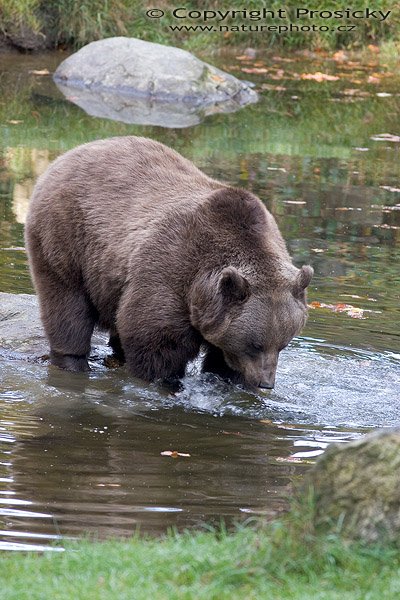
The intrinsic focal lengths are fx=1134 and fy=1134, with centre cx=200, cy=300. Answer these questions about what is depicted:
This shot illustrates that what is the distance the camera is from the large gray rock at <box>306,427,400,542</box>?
5047mm

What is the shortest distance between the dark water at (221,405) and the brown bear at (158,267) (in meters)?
0.40

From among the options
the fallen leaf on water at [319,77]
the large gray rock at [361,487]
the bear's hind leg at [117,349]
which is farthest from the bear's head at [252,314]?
the fallen leaf on water at [319,77]

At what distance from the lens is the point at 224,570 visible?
491 cm

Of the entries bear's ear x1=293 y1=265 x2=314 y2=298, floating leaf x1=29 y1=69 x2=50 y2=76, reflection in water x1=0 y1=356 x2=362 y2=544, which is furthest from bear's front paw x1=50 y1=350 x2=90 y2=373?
floating leaf x1=29 y1=69 x2=50 y2=76

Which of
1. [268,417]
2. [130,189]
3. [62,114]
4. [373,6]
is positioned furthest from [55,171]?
[373,6]

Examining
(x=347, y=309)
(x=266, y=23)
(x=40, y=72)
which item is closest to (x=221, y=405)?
(x=347, y=309)

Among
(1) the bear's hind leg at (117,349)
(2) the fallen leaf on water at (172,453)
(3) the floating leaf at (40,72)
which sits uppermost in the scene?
(3) the floating leaf at (40,72)

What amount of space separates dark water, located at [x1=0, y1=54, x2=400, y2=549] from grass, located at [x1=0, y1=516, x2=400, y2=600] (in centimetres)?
79

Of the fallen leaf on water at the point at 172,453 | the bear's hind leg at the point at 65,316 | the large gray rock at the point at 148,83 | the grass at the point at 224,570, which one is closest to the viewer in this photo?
the grass at the point at 224,570

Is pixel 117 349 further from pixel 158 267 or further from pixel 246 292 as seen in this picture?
pixel 246 292

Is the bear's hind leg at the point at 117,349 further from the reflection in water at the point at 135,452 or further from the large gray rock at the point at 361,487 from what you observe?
the large gray rock at the point at 361,487

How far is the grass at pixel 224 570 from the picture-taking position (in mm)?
4703

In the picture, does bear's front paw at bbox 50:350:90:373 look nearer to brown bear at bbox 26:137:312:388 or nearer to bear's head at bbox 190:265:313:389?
brown bear at bbox 26:137:312:388

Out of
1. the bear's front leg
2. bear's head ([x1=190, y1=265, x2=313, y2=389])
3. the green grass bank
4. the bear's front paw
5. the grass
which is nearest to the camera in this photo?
the grass
